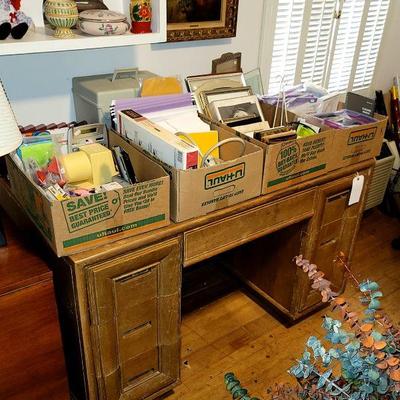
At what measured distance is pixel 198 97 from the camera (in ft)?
6.12

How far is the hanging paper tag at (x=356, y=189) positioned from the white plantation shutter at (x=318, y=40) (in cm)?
96

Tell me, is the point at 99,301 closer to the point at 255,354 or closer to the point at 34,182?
the point at 34,182

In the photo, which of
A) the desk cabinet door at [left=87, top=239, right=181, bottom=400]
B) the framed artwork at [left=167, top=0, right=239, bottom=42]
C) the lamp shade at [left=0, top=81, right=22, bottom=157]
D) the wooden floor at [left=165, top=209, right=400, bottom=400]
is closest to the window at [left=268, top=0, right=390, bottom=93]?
the framed artwork at [left=167, top=0, right=239, bottom=42]

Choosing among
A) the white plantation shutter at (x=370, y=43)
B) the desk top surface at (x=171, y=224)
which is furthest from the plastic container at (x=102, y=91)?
the white plantation shutter at (x=370, y=43)

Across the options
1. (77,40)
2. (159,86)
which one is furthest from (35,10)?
(159,86)

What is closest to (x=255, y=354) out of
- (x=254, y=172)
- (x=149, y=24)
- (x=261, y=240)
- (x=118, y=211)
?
(x=261, y=240)

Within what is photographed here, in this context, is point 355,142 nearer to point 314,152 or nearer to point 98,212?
point 314,152

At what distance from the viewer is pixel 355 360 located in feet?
2.41

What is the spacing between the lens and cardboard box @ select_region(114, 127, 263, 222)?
1434 millimetres

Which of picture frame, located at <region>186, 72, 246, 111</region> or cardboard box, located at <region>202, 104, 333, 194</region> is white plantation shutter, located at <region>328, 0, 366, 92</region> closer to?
picture frame, located at <region>186, 72, 246, 111</region>

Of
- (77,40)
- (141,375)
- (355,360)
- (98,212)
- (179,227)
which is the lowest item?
(141,375)

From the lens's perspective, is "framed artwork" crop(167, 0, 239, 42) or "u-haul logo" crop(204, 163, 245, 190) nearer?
"u-haul logo" crop(204, 163, 245, 190)

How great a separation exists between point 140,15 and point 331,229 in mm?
1187

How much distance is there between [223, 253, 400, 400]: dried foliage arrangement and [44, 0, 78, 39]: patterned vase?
1178 millimetres
